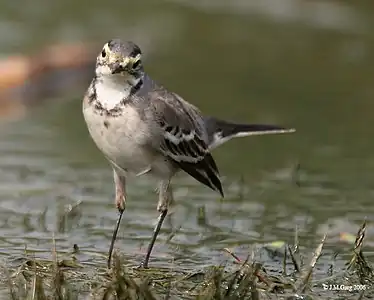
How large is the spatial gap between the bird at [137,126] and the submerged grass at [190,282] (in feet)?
1.43

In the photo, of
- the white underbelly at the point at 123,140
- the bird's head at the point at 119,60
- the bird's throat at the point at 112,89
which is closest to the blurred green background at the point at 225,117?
the white underbelly at the point at 123,140

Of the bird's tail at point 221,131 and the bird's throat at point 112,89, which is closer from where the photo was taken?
the bird's throat at point 112,89

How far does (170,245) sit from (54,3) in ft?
34.9

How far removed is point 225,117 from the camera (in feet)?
37.9

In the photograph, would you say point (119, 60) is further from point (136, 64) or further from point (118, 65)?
point (136, 64)

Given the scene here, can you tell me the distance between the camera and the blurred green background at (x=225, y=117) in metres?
7.64

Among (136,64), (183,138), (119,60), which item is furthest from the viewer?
(183,138)

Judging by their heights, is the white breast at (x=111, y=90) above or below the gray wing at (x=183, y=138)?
above

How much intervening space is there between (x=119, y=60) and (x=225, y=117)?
5203 millimetres

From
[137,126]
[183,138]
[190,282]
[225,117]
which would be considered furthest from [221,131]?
[225,117]

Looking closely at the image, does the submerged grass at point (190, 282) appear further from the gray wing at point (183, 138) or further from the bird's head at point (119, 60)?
the bird's head at point (119, 60)

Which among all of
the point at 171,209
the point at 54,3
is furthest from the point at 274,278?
the point at 54,3

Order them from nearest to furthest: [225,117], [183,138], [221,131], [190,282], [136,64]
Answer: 1. [190,282]
2. [136,64]
3. [183,138]
4. [221,131]
5. [225,117]

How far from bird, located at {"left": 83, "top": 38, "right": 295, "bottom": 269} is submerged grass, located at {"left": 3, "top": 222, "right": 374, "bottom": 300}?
1.43 ft
